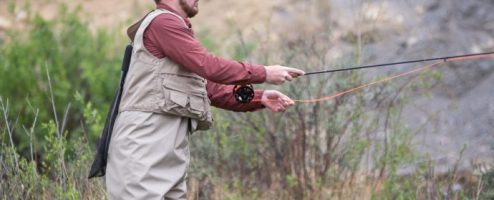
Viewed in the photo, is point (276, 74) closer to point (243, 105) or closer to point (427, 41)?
point (243, 105)

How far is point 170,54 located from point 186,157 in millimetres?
537

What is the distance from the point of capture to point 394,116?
693 cm

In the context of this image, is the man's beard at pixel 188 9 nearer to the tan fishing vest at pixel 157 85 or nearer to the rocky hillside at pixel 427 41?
the tan fishing vest at pixel 157 85

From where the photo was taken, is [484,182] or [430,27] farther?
[430,27]

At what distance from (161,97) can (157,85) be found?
58 millimetres

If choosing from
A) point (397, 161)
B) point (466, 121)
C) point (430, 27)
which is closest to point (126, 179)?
point (397, 161)

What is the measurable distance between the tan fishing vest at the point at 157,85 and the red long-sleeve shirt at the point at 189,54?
42 millimetres

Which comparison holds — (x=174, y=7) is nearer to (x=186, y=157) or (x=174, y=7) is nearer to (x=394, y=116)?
(x=186, y=157)

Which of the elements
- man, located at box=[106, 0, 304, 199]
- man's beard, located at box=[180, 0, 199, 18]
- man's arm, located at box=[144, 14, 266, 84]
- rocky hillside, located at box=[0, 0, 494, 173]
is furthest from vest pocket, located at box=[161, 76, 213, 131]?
rocky hillside, located at box=[0, 0, 494, 173]

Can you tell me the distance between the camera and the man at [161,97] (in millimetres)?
3975

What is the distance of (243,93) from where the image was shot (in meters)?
4.38

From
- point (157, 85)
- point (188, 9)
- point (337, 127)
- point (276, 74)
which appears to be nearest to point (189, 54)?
point (157, 85)

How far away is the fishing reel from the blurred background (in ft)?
3.71

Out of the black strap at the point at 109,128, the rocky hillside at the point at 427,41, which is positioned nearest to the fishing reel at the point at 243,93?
the black strap at the point at 109,128
